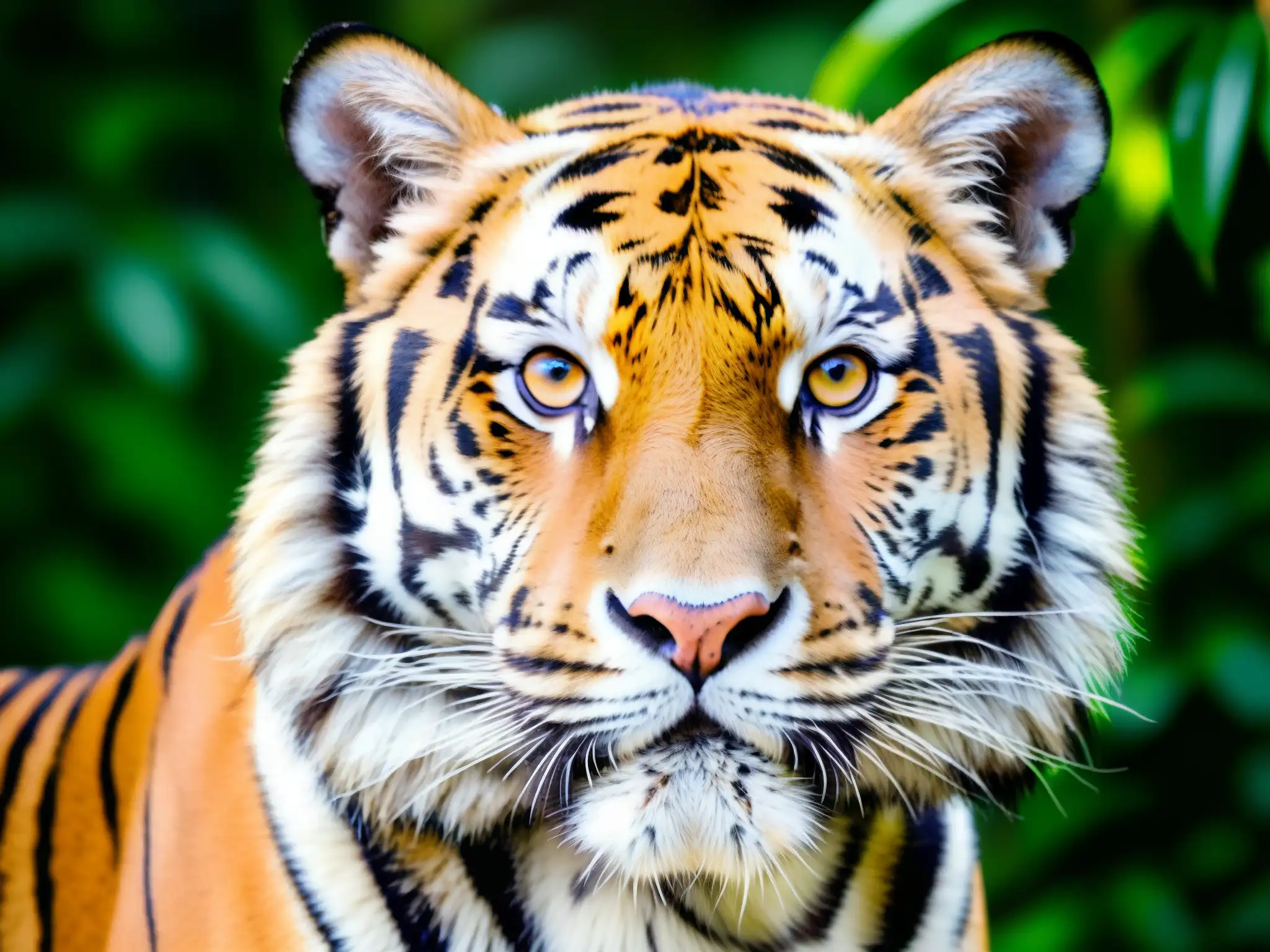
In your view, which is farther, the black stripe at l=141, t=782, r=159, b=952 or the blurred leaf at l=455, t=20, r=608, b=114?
the blurred leaf at l=455, t=20, r=608, b=114

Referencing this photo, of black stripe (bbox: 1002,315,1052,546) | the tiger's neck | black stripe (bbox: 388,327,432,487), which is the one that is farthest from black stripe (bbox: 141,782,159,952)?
black stripe (bbox: 1002,315,1052,546)

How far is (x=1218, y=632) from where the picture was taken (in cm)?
186

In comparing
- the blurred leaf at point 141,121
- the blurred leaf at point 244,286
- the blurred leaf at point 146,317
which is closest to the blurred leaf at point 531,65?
the blurred leaf at point 141,121

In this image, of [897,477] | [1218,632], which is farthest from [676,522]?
[1218,632]

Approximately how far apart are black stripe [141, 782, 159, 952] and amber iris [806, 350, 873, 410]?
614 millimetres

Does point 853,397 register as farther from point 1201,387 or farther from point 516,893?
point 1201,387

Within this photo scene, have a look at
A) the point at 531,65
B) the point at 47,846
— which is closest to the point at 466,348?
the point at 47,846

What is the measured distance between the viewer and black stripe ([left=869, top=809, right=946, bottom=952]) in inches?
40.0

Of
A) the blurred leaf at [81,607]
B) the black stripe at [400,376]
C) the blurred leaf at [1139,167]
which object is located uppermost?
the blurred leaf at [1139,167]

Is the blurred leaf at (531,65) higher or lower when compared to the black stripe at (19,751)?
higher

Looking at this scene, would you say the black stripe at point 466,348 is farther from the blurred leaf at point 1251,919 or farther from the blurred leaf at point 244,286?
the blurred leaf at point 1251,919

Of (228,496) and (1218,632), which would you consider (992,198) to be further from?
(228,496)

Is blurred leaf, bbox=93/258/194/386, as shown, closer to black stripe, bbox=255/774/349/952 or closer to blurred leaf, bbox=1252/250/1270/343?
black stripe, bbox=255/774/349/952

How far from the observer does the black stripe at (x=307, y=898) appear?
94 cm
